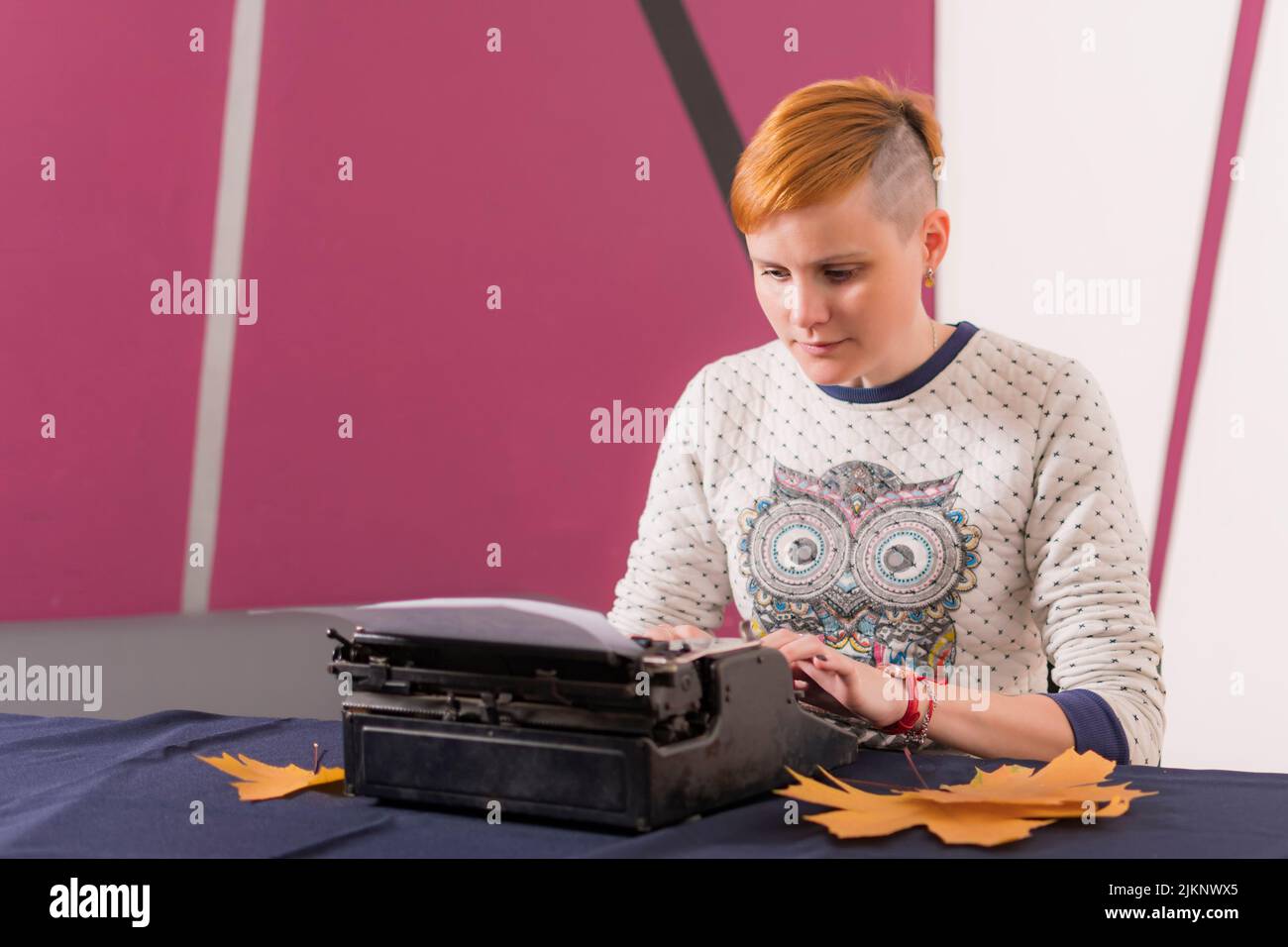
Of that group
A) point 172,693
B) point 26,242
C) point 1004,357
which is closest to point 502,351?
point 26,242

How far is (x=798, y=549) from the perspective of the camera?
1.85m

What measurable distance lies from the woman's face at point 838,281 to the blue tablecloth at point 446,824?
1.87 ft

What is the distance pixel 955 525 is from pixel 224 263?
6.60ft

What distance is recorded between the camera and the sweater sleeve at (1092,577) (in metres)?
1.59

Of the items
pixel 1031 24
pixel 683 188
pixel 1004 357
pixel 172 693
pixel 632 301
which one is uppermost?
pixel 1031 24

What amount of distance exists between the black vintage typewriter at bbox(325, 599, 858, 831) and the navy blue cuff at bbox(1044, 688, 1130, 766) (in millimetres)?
412

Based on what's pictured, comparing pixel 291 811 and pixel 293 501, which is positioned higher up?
pixel 293 501

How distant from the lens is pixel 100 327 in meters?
3.06

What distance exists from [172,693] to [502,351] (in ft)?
4.73

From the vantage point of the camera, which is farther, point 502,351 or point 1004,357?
point 502,351

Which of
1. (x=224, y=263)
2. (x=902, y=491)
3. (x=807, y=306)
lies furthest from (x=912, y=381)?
(x=224, y=263)

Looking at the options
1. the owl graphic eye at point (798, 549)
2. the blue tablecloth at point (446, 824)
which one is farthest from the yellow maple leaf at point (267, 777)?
the owl graphic eye at point (798, 549)

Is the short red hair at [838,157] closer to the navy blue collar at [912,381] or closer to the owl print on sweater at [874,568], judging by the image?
the navy blue collar at [912,381]

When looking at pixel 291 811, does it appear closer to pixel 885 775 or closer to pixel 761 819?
pixel 761 819
